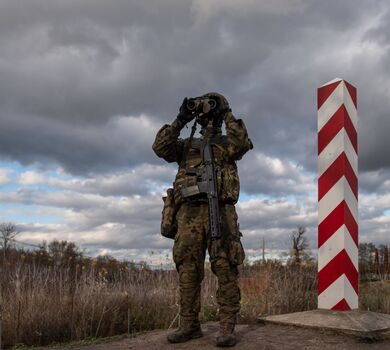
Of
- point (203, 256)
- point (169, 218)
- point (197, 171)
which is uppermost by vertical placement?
point (197, 171)

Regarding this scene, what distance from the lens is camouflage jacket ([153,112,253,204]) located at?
15.0 ft

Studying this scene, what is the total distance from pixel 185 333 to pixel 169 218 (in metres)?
1.08

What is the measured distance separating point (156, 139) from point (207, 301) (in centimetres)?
361

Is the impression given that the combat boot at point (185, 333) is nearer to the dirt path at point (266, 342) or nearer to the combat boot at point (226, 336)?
the dirt path at point (266, 342)

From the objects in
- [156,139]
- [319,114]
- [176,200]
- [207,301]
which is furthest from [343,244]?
[207,301]

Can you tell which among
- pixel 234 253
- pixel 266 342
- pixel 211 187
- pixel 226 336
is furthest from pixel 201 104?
pixel 266 342

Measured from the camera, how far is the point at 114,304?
7.21 meters

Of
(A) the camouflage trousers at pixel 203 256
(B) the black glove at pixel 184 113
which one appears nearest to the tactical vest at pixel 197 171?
(A) the camouflage trousers at pixel 203 256

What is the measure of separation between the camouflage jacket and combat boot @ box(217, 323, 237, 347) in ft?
3.67

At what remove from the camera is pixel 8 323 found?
638 centimetres

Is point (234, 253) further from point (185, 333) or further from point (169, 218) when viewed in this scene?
point (185, 333)

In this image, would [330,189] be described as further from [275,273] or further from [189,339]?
[275,273]

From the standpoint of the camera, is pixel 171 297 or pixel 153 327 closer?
pixel 153 327

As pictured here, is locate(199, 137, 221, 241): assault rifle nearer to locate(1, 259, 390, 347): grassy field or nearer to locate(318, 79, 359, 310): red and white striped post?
locate(318, 79, 359, 310): red and white striped post
